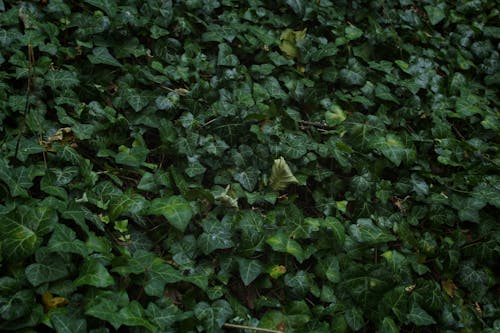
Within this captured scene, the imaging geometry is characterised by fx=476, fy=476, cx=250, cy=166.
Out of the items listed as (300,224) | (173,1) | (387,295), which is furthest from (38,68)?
(387,295)

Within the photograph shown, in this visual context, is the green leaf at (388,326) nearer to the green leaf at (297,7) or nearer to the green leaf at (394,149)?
the green leaf at (394,149)

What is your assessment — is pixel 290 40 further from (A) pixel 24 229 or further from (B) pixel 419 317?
(A) pixel 24 229

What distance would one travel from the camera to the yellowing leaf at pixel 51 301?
6.82ft

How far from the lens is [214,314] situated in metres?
2.28

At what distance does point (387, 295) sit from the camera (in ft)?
8.34

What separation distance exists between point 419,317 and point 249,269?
3.12ft

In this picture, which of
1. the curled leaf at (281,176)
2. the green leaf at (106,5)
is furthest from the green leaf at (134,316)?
the green leaf at (106,5)

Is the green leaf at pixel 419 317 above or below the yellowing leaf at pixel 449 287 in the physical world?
above

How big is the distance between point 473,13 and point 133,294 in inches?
152

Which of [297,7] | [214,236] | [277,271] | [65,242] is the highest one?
[297,7]

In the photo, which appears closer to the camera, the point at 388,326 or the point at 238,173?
the point at 388,326

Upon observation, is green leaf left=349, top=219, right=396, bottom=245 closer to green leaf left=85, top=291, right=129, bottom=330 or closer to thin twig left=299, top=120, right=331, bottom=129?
thin twig left=299, top=120, right=331, bottom=129

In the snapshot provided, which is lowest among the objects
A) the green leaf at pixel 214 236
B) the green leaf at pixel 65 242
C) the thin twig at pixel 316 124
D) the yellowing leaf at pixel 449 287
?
the yellowing leaf at pixel 449 287

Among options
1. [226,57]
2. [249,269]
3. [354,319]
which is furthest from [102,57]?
[354,319]
